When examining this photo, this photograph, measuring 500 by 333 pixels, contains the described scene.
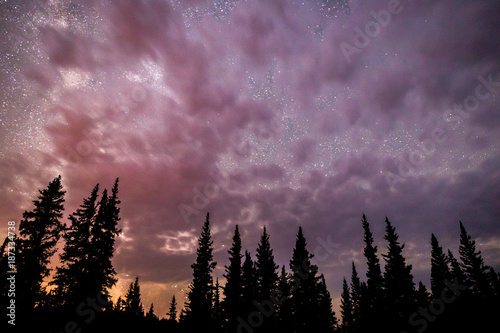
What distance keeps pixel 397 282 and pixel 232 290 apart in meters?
25.8

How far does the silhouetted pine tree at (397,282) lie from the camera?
112 ft

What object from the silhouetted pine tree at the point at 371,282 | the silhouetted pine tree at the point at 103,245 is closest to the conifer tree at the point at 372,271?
the silhouetted pine tree at the point at 371,282

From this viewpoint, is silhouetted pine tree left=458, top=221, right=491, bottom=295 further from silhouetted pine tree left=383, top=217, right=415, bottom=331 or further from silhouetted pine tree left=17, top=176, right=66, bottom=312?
silhouetted pine tree left=17, top=176, right=66, bottom=312

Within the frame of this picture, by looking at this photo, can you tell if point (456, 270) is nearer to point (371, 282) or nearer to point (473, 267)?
point (473, 267)

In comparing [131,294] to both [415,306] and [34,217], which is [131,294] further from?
[415,306]

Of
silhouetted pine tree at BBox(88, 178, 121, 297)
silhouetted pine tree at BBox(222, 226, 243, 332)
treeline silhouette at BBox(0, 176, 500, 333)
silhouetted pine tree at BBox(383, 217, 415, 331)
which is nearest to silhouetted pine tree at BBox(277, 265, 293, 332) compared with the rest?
treeline silhouette at BBox(0, 176, 500, 333)

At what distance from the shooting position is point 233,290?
33.8m

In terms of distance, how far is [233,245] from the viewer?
1474 inches

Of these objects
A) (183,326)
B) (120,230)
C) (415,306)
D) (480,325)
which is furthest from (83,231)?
(415,306)

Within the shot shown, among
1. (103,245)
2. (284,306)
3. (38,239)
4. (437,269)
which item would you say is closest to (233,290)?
(284,306)

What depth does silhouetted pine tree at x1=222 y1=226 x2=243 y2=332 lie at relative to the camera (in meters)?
31.9

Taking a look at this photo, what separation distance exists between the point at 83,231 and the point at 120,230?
371cm

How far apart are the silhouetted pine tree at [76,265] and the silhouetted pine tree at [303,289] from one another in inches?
1019

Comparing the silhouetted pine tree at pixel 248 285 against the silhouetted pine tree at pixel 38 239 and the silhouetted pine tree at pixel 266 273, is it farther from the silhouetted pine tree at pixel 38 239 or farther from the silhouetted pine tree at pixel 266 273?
the silhouetted pine tree at pixel 38 239
